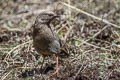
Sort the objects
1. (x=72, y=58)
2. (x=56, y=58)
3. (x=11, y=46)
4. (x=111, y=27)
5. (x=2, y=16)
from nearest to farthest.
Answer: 1. (x=56, y=58)
2. (x=72, y=58)
3. (x=11, y=46)
4. (x=111, y=27)
5. (x=2, y=16)

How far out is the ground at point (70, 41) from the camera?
19.6 ft

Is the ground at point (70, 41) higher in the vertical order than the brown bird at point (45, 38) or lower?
lower

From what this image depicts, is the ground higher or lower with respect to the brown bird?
lower

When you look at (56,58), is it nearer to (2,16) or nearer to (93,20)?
(93,20)

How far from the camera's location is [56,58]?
6027mm

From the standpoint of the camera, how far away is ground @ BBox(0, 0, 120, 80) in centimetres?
599

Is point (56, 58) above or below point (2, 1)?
below

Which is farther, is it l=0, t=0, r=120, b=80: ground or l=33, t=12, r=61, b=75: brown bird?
l=0, t=0, r=120, b=80: ground

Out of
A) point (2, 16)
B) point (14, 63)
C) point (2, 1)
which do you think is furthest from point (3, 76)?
point (2, 1)

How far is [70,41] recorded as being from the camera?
748cm

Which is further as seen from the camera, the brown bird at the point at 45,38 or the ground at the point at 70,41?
the ground at the point at 70,41

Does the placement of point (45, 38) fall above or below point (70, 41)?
above

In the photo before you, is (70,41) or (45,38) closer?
(45,38)

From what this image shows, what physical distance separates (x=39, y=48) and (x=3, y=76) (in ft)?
2.87
